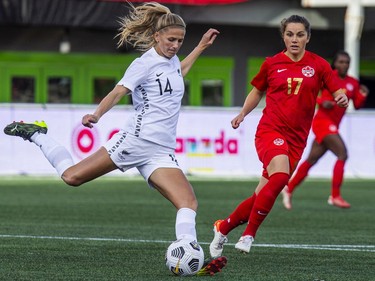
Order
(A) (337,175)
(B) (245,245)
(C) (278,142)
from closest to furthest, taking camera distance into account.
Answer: (B) (245,245) < (C) (278,142) < (A) (337,175)

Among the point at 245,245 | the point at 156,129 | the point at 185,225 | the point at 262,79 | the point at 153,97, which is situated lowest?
the point at 245,245

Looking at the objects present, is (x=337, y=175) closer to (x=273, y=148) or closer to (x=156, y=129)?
(x=273, y=148)

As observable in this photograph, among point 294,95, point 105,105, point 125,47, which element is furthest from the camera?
point 125,47

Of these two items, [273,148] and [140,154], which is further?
[273,148]

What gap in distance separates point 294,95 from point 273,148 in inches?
19.5

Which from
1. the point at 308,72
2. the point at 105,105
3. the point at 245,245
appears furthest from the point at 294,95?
the point at 105,105

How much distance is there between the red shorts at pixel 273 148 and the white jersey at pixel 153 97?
1.17m

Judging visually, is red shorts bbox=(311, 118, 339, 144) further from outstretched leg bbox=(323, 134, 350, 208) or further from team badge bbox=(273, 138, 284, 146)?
team badge bbox=(273, 138, 284, 146)

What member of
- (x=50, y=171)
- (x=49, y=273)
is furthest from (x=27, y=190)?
(x=49, y=273)

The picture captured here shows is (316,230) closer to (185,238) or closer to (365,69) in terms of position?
(185,238)

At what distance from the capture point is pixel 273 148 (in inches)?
361

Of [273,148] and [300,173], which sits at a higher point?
[273,148]

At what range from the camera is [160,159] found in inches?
321

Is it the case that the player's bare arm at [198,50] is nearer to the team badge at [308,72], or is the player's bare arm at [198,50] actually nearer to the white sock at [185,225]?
the team badge at [308,72]
